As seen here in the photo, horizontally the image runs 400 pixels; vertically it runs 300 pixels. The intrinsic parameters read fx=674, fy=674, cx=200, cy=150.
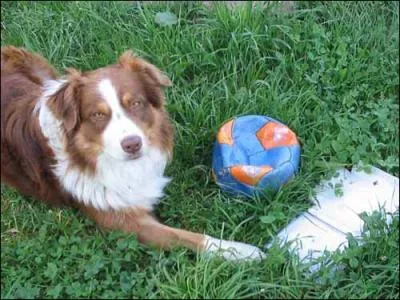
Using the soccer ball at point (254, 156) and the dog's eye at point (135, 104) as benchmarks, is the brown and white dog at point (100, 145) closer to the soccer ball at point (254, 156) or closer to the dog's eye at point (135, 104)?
the dog's eye at point (135, 104)

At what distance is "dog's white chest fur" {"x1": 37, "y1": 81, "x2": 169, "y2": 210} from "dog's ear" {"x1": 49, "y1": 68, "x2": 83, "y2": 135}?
0.08m

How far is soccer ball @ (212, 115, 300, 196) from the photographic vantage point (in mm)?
3582

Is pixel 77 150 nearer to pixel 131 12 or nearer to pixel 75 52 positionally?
pixel 75 52

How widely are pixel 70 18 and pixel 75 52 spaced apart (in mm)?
267

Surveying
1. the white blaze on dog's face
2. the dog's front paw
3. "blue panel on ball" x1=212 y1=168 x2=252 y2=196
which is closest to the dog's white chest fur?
the white blaze on dog's face

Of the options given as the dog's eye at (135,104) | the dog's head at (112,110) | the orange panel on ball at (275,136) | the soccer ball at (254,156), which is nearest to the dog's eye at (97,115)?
the dog's head at (112,110)

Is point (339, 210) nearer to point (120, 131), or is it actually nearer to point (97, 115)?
point (120, 131)

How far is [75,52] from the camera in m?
4.49

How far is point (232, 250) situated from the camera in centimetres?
338

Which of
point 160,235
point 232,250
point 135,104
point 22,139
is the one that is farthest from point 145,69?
point 232,250

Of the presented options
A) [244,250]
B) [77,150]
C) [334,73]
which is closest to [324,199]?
[244,250]

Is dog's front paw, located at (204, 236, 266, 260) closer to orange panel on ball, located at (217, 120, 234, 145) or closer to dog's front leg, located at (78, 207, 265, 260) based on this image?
dog's front leg, located at (78, 207, 265, 260)

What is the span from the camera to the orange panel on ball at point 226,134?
3.68 metres

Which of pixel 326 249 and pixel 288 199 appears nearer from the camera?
pixel 326 249
